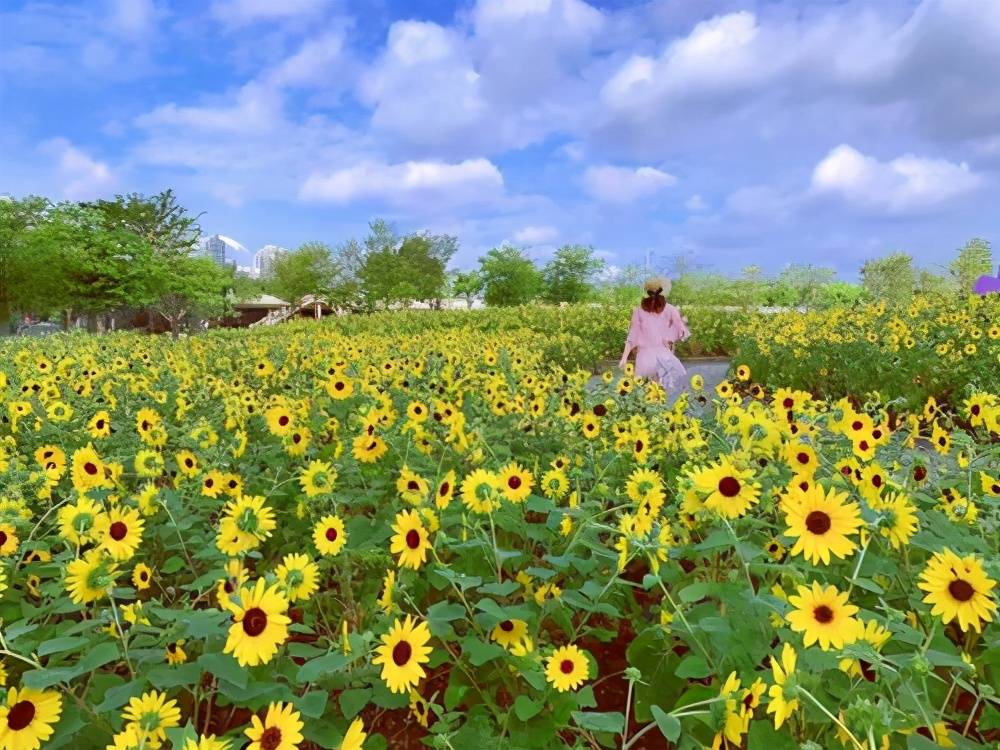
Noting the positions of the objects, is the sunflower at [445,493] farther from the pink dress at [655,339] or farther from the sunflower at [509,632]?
the pink dress at [655,339]

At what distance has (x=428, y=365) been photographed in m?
6.22

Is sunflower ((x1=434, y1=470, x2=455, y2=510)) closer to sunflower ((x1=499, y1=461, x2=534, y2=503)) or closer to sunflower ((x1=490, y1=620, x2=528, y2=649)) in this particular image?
sunflower ((x1=499, y1=461, x2=534, y2=503))

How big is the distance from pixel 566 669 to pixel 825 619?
1.82 feet

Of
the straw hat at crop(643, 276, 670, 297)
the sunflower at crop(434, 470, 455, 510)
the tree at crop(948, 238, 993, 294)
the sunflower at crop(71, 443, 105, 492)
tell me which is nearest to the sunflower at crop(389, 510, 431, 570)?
the sunflower at crop(434, 470, 455, 510)

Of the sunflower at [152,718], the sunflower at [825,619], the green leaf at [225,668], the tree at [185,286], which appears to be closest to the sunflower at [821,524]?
the sunflower at [825,619]

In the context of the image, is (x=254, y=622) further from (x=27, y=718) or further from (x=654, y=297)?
(x=654, y=297)

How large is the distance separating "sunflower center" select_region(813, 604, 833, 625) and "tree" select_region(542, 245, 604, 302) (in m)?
56.9

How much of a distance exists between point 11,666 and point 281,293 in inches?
2775

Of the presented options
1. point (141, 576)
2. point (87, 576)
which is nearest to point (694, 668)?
point (87, 576)

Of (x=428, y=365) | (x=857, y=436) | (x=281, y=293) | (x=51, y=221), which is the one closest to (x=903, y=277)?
(x=428, y=365)

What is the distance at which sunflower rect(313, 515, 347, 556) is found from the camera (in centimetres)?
198

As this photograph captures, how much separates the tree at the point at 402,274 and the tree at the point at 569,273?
862 cm

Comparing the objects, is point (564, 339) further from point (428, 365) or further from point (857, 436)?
point (857, 436)

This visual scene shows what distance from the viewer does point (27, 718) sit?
143cm
